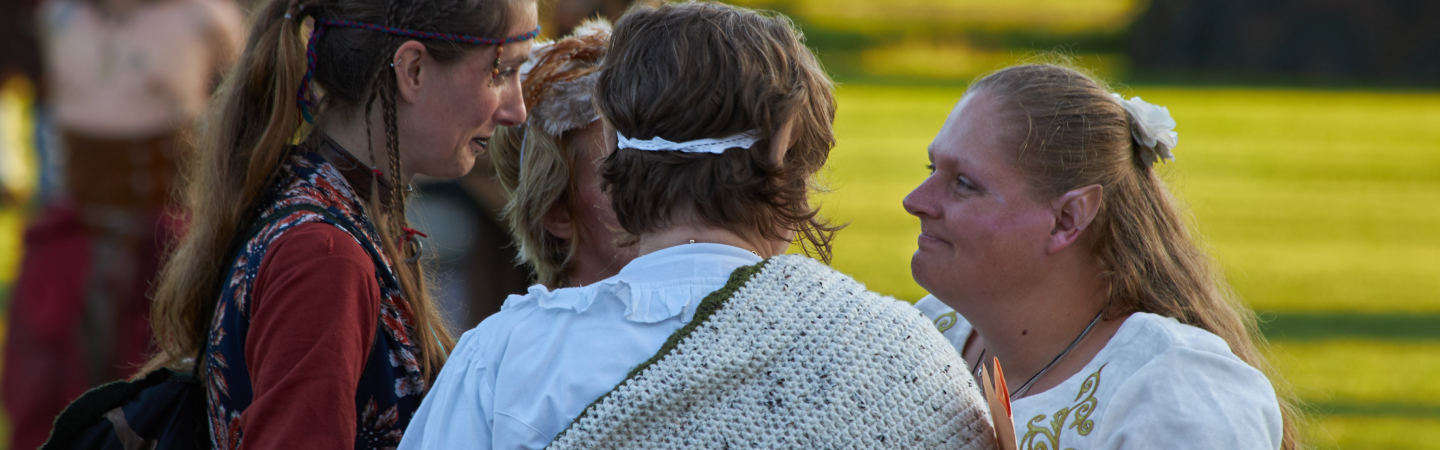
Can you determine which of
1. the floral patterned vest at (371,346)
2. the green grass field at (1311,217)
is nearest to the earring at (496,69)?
the floral patterned vest at (371,346)

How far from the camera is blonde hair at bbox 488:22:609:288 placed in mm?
1850

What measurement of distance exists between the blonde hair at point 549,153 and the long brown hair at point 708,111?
2.07ft

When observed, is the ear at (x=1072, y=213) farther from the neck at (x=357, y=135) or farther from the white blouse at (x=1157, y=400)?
the neck at (x=357, y=135)

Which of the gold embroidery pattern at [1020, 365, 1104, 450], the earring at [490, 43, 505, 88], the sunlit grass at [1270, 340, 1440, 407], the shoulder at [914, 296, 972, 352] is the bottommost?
the sunlit grass at [1270, 340, 1440, 407]

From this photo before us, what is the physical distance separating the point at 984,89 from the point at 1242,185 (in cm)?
1291

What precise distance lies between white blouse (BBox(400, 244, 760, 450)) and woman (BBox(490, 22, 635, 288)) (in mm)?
653

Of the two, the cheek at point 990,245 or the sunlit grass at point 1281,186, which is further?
the sunlit grass at point 1281,186

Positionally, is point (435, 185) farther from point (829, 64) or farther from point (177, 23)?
point (829, 64)

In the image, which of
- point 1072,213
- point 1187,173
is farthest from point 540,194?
point 1187,173

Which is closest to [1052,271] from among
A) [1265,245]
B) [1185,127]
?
[1265,245]

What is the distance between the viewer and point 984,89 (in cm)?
172

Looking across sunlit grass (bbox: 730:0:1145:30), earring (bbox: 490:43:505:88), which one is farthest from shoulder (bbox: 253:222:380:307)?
sunlit grass (bbox: 730:0:1145:30)

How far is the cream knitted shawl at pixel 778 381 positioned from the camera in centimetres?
106

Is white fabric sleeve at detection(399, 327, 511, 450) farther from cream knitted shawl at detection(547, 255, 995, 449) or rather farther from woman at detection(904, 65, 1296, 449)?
woman at detection(904, 65, 1296, 449)
